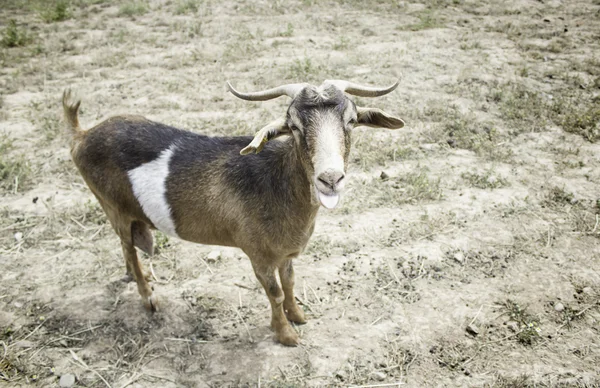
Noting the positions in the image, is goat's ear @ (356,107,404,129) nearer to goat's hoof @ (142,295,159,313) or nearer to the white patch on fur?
the white patch on fur

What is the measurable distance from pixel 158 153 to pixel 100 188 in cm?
65

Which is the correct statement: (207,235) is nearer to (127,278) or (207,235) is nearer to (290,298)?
(290,298)

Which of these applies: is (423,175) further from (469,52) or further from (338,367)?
(469,52)

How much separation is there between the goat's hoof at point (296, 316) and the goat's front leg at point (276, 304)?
148 mm

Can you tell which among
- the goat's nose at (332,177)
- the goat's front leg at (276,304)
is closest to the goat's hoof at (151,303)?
the goat's front leg at (276,304)

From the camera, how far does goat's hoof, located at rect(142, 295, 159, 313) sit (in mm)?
4098

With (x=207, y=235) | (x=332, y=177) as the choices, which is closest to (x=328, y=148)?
(x=332, y=177)

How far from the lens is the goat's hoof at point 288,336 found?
12.5 feet

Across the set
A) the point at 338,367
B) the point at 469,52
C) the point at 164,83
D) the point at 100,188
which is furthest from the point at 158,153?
the point at 469,52

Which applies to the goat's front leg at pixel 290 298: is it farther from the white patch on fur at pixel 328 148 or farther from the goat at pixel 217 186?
the white patch on fur at pixel 328 148

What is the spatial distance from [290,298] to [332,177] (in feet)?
5.78

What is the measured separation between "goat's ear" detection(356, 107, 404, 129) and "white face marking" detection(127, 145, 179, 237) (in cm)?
164

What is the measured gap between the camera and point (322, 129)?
2.85m

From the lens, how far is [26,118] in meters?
6.57
